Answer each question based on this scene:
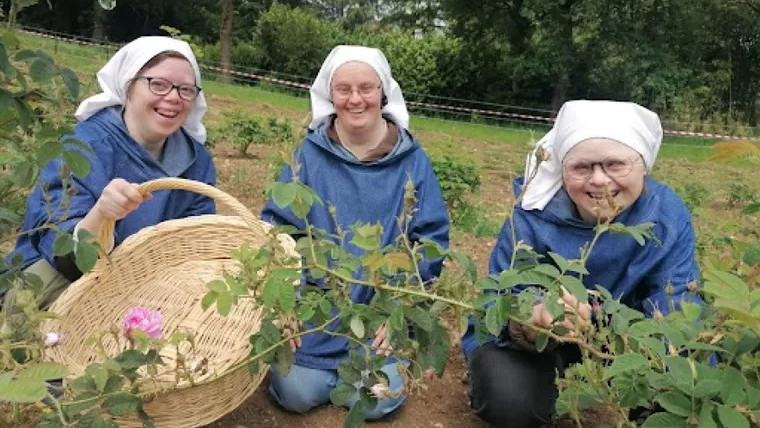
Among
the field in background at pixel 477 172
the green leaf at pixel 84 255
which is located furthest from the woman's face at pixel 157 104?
the green leaf at pixel 84 255

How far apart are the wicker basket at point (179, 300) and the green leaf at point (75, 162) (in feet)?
1.70

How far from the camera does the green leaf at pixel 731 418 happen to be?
109cm

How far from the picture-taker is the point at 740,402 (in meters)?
1.14

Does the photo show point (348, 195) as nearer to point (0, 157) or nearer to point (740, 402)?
point (0, 157)

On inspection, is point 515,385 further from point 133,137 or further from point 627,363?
point 133,137

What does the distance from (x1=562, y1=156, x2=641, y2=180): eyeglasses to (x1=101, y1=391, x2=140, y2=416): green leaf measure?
1274 millimetres

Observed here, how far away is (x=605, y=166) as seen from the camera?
2104 mm

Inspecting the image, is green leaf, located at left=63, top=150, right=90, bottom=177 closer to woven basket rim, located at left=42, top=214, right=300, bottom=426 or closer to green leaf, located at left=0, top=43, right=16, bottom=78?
green leaf, located at left=0, top=43, right=16, bottom=78

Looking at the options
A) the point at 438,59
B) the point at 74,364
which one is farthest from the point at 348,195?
the point at 438,59

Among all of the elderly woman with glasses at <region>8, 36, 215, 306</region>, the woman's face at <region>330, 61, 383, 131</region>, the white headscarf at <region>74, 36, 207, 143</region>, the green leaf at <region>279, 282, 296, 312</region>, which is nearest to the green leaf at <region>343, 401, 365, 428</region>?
the green leaf at <region>279, 282, 296, 312</region>

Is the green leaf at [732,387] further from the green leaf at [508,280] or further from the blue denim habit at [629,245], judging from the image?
the blue denim habit at [629,245]

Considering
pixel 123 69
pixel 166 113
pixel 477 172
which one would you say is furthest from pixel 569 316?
pixel 477 172

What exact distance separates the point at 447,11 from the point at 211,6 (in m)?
12.3

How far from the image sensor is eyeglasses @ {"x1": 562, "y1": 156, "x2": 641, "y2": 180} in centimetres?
209
